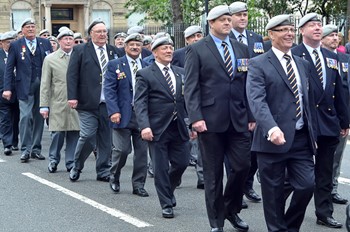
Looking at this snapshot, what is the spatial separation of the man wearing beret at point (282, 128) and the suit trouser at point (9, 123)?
7999 millimetres

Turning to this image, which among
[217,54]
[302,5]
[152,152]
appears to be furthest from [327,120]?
[302,5]

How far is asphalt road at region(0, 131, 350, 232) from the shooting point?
26.9 feet

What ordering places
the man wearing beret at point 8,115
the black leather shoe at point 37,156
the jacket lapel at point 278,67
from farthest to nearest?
the man wearing beret at point 8,115, the black leather shoe at point 37,156, the jacket lapel at point 278,67

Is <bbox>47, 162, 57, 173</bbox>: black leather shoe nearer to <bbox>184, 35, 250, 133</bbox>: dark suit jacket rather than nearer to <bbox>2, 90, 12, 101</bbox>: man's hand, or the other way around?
<bbox>2, 90, 12, 101</bbox>: man's hand

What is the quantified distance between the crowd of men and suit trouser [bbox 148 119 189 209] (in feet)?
0.04

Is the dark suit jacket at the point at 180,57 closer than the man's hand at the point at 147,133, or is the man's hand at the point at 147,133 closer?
the man's hand at the point at 147,133

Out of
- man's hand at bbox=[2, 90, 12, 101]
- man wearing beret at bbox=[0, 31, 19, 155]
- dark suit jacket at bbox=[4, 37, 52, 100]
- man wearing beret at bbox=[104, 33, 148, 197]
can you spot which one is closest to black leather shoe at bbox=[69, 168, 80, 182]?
man wearing beret at bbox=[104, 33, 148, 197]

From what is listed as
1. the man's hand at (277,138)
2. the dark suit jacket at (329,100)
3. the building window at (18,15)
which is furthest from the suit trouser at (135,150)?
the building window at (18,15)

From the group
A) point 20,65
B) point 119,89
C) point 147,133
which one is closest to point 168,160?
point 147,133

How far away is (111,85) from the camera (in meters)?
9.82

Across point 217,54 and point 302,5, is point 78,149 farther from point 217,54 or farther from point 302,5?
point 302,5

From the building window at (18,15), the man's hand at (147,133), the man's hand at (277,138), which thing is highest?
the building window at (18,15)

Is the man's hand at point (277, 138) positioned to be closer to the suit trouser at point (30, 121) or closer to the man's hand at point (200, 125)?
the man's hand at point (200, 125)

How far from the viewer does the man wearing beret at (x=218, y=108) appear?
24.8 ft
